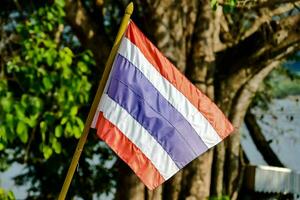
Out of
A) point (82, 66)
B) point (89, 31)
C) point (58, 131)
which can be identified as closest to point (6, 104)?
point (58, 131)

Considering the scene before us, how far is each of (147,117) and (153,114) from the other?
0.12 feet

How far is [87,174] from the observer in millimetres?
11836

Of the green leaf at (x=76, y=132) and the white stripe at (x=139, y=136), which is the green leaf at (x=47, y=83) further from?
the white stripe at (x=139, y=136)

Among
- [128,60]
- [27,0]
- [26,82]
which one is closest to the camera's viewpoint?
[128,60]

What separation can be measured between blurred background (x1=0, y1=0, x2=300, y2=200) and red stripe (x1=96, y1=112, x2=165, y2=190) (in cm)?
199

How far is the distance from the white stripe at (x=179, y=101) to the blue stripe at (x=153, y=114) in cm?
3

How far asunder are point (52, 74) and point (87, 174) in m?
5.10

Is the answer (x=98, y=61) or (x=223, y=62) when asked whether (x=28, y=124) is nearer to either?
(x=98, y=61)

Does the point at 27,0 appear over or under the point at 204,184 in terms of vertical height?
over

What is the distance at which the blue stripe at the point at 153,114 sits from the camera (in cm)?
428

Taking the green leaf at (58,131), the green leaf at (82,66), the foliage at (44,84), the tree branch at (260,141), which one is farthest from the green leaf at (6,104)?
the tree branch at (260,141)

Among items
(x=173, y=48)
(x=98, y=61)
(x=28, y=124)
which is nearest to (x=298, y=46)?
(x=173, y=48)

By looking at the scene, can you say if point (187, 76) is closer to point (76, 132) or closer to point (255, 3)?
point (255, 3)

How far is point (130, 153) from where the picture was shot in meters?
4.26
